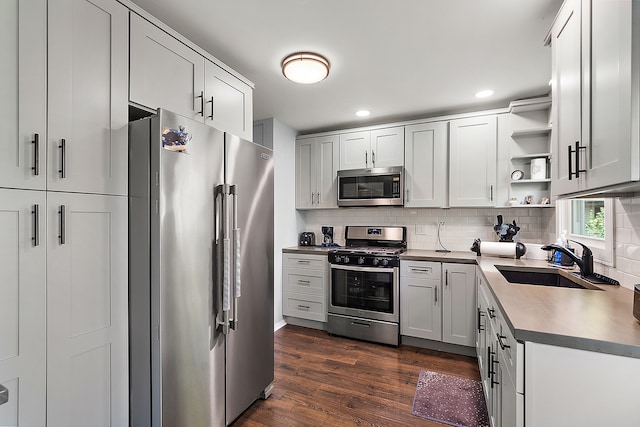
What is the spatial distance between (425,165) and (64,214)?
318cm

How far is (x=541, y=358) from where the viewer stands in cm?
104

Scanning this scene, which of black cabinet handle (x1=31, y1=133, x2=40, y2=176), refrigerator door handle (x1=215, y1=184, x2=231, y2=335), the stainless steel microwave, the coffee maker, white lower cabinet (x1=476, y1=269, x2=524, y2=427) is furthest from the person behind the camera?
the coffee maker

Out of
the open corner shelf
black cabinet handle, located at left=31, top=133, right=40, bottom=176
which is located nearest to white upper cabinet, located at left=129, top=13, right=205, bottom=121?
black cabinet handle, located at left=31, top=133, right=40, bottom=176

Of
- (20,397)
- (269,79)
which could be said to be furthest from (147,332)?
(269,79)

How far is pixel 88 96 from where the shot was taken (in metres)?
1.39

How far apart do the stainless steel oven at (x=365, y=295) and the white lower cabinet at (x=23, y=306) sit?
8.38 feet

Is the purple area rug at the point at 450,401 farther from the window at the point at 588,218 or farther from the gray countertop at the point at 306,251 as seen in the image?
the gray countertop at the point at 306,251

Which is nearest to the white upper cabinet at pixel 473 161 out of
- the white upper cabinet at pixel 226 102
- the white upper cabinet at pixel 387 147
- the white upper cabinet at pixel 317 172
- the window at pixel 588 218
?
the white upper cabinet at pixel 387 147

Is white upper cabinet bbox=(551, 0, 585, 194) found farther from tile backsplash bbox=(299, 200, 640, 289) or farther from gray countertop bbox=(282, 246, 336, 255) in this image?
gray countertop bbox=(282, 246, 336, 255)

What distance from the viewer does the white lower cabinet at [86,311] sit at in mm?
1266

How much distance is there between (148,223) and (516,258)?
119 inches

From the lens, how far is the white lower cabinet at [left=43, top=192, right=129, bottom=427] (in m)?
1.27

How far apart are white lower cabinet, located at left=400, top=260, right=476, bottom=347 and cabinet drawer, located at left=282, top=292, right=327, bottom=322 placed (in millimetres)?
921

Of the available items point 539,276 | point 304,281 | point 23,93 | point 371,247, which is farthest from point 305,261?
point 23,93
